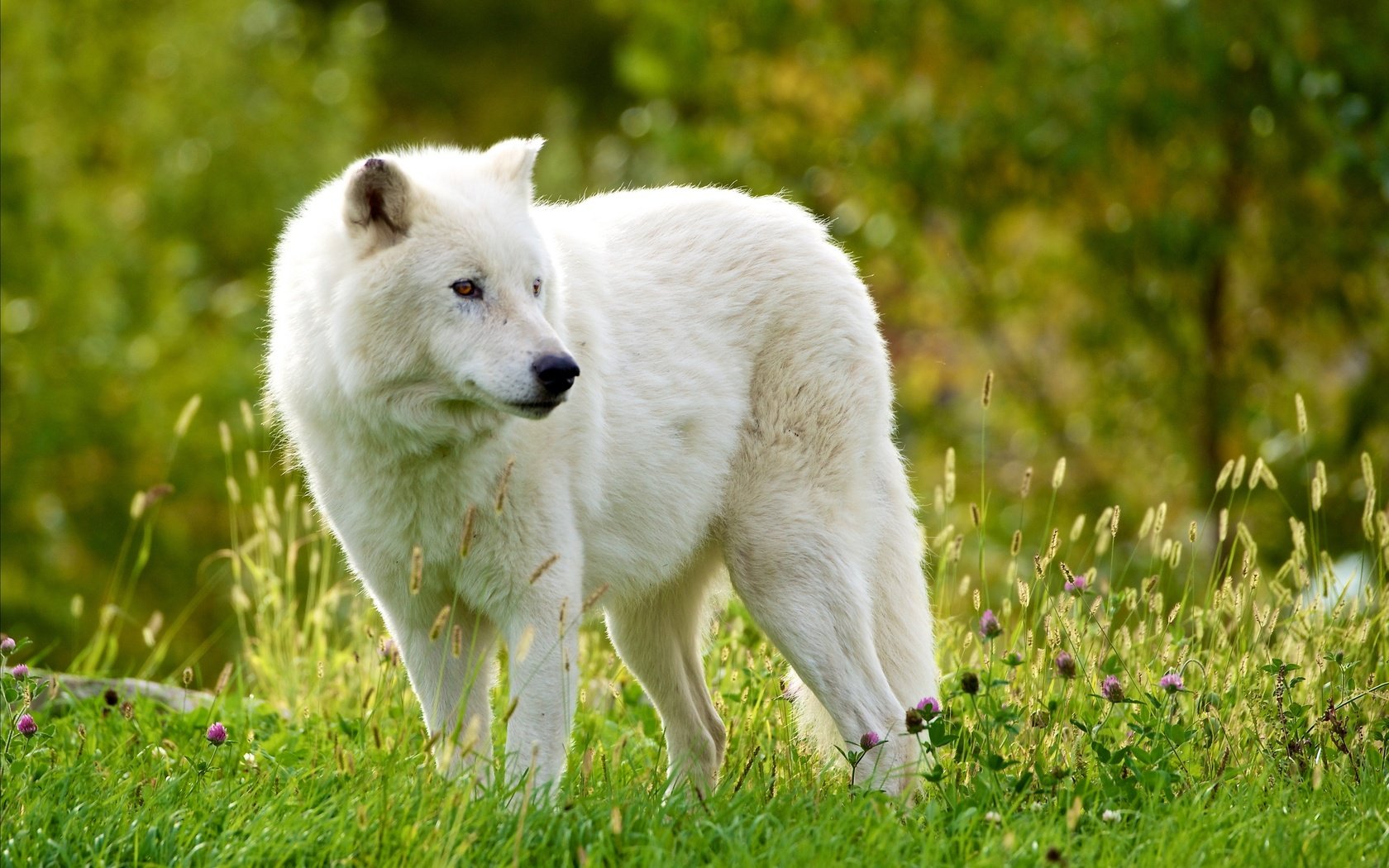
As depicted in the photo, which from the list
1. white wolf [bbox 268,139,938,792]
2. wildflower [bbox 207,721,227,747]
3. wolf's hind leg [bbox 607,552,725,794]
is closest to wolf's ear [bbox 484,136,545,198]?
white wolf [bbox 268,139,938,792]

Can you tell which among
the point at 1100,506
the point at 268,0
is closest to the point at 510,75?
the point at 268,0

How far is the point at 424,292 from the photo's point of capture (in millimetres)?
3795

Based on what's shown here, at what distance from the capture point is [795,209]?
16.1 ft

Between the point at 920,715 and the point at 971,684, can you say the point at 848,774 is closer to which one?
the point at 920,715

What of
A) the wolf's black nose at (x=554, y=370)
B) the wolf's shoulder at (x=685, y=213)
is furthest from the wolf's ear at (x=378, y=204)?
the wolf's shoulder at (x=685, y=213)

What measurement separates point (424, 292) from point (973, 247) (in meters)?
6.82

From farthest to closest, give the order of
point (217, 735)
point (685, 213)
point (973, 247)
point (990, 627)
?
point (973, 247) < point (685, 213) < point (990, 627) < point (217, 735)

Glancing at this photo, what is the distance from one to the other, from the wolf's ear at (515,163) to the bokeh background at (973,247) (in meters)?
4.56

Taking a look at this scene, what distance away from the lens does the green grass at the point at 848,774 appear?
3.32 m

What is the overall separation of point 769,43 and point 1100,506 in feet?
14.1

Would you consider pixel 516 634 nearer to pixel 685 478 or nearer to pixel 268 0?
pixel 685 478

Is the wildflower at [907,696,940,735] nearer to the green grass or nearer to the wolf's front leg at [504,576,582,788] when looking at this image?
the green grass

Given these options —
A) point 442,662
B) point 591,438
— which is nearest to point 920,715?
point 591,438

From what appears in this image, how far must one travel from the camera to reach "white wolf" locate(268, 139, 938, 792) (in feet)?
12.5
